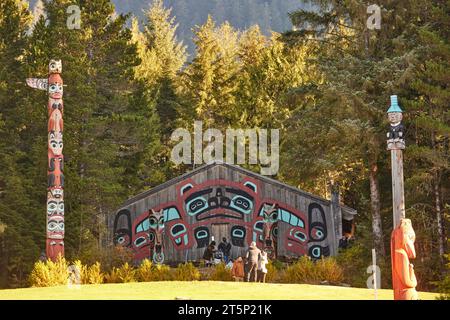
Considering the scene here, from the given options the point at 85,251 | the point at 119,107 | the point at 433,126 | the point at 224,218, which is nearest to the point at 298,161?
the point at 224,218

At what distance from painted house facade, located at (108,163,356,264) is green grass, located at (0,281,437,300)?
1383 centimetres

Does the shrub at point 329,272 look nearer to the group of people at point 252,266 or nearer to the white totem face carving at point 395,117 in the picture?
the group of people at point 252,266

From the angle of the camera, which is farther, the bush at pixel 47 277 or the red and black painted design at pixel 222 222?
the red and black painted design at pixel 222 222

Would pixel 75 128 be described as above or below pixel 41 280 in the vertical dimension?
above

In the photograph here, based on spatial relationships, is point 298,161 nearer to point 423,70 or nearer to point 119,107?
point 423,70

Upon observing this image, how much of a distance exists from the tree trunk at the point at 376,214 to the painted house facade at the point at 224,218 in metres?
3.21

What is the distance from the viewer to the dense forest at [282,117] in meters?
32.9

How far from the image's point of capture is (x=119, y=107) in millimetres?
45531

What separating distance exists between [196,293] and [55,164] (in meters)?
12.2

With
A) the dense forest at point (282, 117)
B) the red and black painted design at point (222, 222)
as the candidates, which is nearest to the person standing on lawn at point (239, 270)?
the dense forest at point (282, 117)

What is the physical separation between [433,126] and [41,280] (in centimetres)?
1468

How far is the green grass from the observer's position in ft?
66.0

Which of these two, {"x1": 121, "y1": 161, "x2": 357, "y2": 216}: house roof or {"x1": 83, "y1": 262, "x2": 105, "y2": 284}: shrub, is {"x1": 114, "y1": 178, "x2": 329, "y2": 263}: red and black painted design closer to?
{"x1": 121, "y1": 161, "x2": 357, "y2": 216}: house roof

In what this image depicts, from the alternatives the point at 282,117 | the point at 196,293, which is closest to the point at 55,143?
the point at 196,293
